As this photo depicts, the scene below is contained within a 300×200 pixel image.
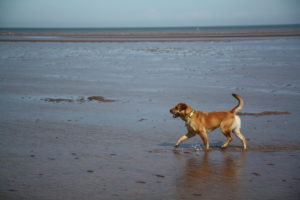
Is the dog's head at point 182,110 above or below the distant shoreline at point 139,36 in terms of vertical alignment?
below

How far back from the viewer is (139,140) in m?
8.45

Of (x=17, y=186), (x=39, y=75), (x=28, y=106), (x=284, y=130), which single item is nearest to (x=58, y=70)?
(x=39, y=75)

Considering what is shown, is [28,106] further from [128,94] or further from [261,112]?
[261,112]

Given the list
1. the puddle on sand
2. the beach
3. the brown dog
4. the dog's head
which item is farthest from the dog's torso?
the puddle on sand

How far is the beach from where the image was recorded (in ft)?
19.0

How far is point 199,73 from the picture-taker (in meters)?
18.9

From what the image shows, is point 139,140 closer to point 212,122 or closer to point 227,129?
point 212,122

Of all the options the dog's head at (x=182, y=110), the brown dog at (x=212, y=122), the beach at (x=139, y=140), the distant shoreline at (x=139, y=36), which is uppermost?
the distant shoreline at (x=139, y=36)

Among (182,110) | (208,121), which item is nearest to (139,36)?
(182,110)

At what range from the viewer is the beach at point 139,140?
5777mm

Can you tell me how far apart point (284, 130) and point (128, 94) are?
600 centimetres

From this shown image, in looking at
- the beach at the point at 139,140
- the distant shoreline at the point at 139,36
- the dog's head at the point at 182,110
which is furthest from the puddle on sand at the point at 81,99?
the distant shoreline at the point at 139,36

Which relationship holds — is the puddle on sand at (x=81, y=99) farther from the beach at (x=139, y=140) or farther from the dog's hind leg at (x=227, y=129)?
the dog's hind leg at (x=227, y=129)

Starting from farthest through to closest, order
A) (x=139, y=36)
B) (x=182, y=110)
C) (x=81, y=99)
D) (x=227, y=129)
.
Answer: (x=139, y=36), (x=81, y=99), (x=182, y=110), (x=227, y=129)
